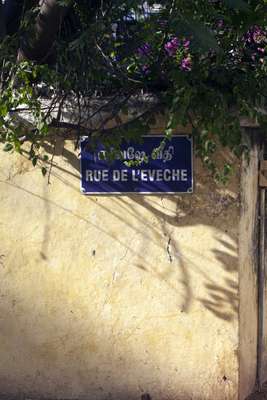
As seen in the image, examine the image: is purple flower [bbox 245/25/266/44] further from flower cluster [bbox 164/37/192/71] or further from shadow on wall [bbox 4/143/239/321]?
shadow on wall [bbox 4/143/239/321]

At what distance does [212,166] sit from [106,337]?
1.57 meters

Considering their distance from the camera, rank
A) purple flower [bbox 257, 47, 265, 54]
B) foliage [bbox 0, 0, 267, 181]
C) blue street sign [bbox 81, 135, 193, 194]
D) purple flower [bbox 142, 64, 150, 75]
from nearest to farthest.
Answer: foliage [bbox 0, 0, 267, 181]
purple flower [bbox 142, 64, 150, 75]
purple flower [bbox 257, 47, 265, 54]
blue street sign [bbox 81, 135, 193, 194]

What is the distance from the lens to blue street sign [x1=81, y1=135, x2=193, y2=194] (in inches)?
183

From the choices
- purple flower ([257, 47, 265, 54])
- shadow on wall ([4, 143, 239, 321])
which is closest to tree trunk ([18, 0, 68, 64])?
shadow on wall ([4, 143, 239, 321])

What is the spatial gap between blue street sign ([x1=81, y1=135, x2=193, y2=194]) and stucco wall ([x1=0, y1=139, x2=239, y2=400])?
0.26 feet

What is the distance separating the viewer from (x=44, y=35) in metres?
4.36

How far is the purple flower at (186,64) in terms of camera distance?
4.20 metres

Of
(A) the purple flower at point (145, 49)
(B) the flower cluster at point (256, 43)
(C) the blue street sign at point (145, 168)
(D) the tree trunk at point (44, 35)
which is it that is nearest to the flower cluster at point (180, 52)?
(A) the purple flower at point (145, 49)

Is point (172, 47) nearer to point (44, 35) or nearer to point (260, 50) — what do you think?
point (260, 50)

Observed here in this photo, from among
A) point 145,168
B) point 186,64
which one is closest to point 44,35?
point 186,64

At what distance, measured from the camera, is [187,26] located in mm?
3271

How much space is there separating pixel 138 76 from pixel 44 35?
0.69 meters

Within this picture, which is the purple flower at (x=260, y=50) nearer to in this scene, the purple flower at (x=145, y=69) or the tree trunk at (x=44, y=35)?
the purple flower at (x=145, y=69)

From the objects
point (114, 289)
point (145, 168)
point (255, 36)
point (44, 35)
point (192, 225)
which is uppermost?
point (255, 36)
